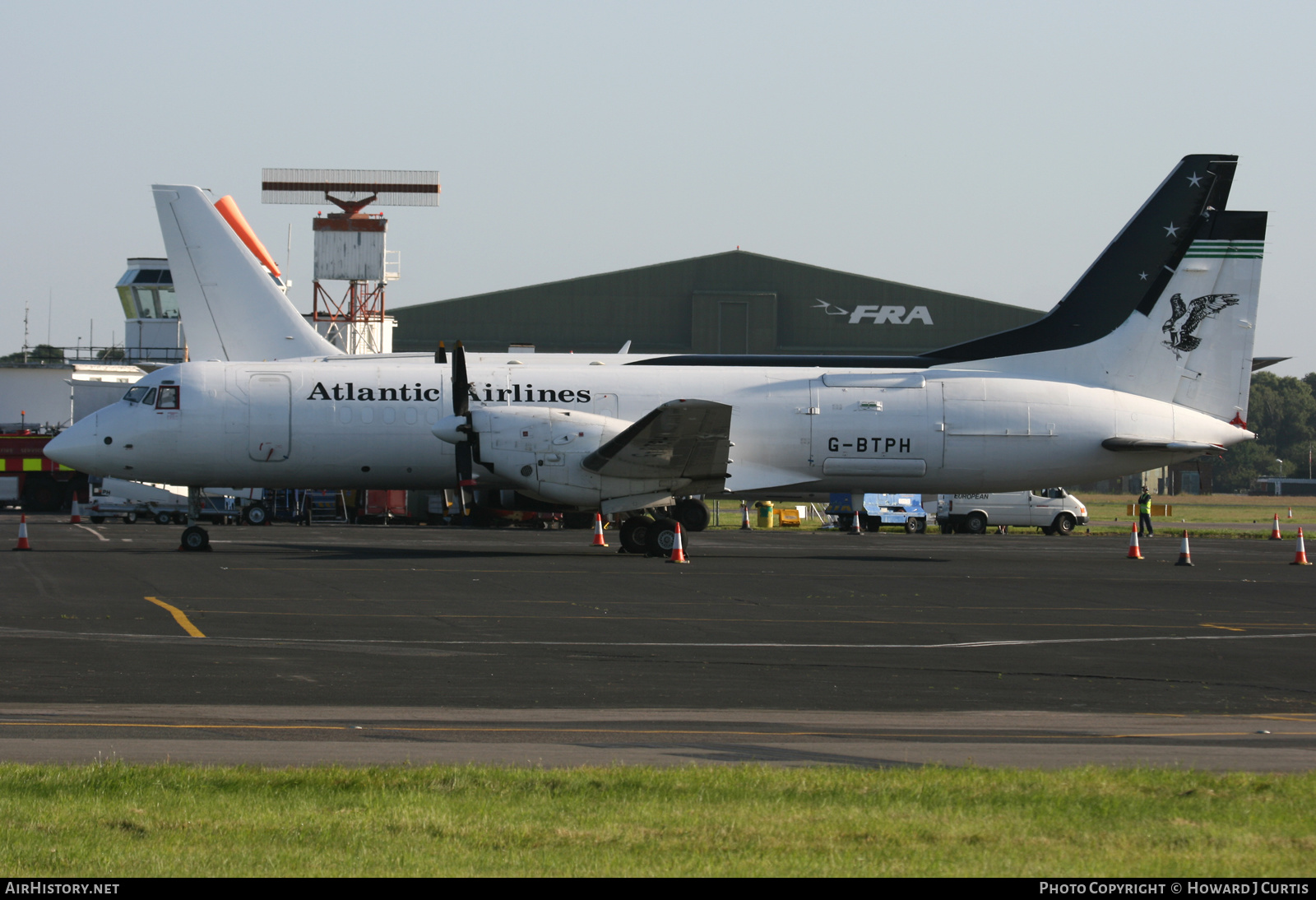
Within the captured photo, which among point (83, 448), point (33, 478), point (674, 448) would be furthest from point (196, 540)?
point (33, 478)

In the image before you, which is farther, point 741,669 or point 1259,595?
point 1259,595

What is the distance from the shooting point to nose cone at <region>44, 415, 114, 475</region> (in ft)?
94.2

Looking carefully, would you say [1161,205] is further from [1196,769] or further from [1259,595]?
[1196,769]

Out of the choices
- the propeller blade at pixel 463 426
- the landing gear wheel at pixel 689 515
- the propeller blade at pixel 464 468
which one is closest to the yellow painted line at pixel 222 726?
the propeller blade at pixel 463 426

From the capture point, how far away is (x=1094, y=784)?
7.84 metres

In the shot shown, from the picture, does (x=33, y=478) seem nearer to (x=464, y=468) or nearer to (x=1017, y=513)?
(x=464, y=468)

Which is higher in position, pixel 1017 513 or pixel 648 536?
pixel 1017 513

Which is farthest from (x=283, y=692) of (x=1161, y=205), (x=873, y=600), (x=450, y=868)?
(x=1161, y=205)

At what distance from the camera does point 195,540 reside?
2773 cm

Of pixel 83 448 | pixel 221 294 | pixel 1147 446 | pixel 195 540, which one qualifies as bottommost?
pixel 195 540

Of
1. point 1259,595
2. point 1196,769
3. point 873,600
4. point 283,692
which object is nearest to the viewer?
point 1196,769

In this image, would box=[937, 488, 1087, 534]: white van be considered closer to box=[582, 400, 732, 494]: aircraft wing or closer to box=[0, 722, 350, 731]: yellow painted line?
box=[582, 400, 732, 494]: aircraft wing

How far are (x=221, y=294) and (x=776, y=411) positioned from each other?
1650 centimetres

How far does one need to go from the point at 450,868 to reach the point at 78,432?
26140 mm
